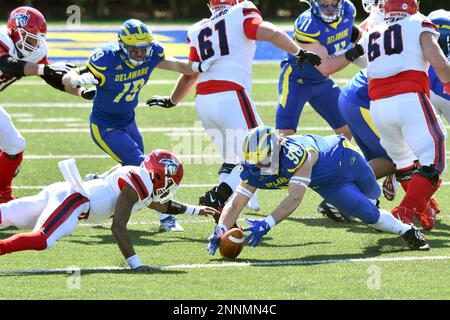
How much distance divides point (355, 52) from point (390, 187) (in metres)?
1.09

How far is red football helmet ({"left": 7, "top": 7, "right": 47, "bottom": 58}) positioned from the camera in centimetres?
805

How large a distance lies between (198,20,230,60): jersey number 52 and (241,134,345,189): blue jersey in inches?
54.3

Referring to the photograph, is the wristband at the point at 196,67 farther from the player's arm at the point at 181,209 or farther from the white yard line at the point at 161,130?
the white yard line at the point at 161,130

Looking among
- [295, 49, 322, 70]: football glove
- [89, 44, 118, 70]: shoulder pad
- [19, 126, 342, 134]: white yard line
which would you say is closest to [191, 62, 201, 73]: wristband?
[89, 44, 118, 70]: shoulder pad

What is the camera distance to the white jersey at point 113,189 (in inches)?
251

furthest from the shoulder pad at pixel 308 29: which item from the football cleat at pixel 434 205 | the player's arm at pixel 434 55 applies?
the football cleat at pixel 434 205

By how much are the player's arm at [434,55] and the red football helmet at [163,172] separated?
1.96 m

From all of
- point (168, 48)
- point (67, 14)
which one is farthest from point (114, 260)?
point (67, 14)

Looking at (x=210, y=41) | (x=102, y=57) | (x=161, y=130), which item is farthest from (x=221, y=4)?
(x=161, y=130)

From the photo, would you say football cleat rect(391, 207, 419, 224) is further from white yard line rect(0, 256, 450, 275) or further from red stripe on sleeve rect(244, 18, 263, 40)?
red stripe on sleeve rect(244, 18, 263, 40)

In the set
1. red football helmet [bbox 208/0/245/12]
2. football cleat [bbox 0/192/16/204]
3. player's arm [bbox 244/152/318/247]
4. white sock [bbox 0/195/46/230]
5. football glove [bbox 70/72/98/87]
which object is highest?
red football helmet [bbox 208/0/245/12]

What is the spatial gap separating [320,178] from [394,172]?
1472 mm

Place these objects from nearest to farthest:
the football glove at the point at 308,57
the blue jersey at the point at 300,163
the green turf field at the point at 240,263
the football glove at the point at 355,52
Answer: the green turf field at the point at 240,263
the blue jersey at the point at 300,163
the football glove at the point at 308,57
the football glove at the point at 355,52
